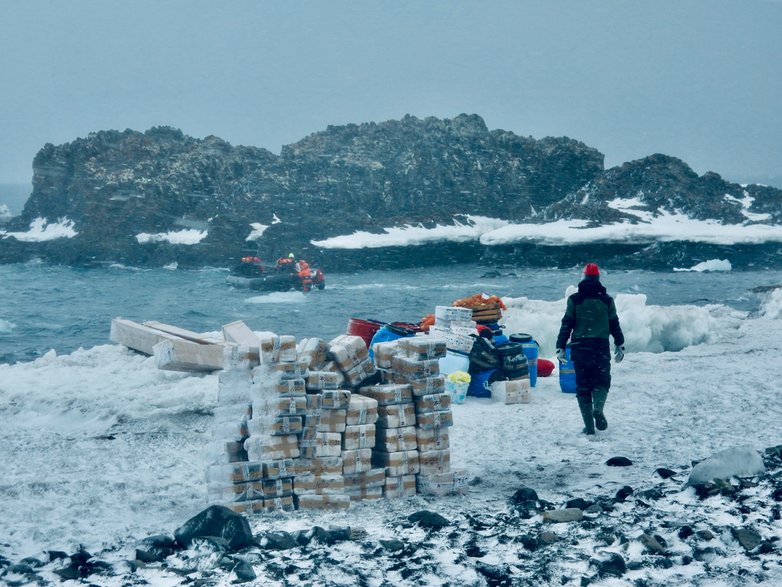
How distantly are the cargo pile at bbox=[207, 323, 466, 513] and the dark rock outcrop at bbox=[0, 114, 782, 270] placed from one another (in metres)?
31.4

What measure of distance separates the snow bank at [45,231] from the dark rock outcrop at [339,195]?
326mm

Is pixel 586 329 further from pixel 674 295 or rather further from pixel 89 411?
pixel 674 295

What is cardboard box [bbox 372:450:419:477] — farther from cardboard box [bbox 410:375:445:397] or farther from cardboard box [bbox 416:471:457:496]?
cardboard box [bbox 410:375:445:397]

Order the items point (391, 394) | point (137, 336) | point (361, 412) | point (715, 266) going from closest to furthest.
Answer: point (361, 412) → point (391, 394) → point (137, 336) → point (715, 266)

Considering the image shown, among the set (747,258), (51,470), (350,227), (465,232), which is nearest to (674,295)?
(747,258)

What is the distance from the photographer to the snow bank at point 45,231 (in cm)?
4388

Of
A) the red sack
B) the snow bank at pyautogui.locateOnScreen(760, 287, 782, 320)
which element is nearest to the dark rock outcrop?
the snow bank at pyautogui.locateOnScreen(760, 287, 782, 320)

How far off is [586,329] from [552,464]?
4.37ft

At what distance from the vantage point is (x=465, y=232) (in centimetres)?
4256

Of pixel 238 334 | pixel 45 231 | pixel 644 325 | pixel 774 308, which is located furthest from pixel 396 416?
pixel 45 231

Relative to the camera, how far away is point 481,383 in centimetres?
835

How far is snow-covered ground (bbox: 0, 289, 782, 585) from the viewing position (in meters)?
5.09

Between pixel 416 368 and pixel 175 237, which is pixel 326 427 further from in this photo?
pixel 175 237

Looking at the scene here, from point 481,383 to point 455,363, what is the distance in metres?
0.35
